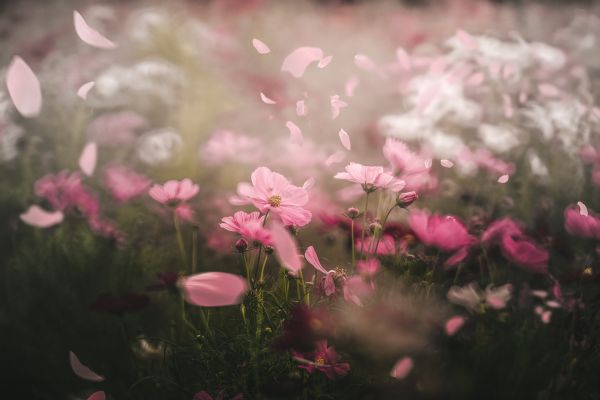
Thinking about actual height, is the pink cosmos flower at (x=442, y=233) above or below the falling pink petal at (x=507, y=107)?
above

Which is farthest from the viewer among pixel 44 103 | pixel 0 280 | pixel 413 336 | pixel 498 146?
pixel 44 103

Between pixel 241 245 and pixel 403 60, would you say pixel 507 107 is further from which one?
pixel 241 245

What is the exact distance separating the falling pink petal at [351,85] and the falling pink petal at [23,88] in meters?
0.62

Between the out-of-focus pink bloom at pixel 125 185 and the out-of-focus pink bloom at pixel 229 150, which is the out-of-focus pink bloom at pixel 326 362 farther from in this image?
the out-of-focus pink bloom at pixel 229 150

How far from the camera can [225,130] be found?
791mm

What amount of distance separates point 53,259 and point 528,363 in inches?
21.1

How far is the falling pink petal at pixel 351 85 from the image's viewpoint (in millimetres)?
891

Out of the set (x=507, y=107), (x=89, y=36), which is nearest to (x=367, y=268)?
(x=89, y=36)

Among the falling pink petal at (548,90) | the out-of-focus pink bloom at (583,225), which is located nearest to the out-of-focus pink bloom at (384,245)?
the out-of-focus pink bloom at (583,225)

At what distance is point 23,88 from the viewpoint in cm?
36

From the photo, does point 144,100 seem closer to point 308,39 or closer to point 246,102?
point 246,102

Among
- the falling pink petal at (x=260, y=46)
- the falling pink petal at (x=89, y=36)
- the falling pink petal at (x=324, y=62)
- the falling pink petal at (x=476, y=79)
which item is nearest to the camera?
the falling pink petal at (x=89, y=36)

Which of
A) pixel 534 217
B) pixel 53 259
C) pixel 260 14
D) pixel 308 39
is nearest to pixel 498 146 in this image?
pixel 534 217

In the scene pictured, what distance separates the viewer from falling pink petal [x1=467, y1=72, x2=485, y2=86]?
846 mm
